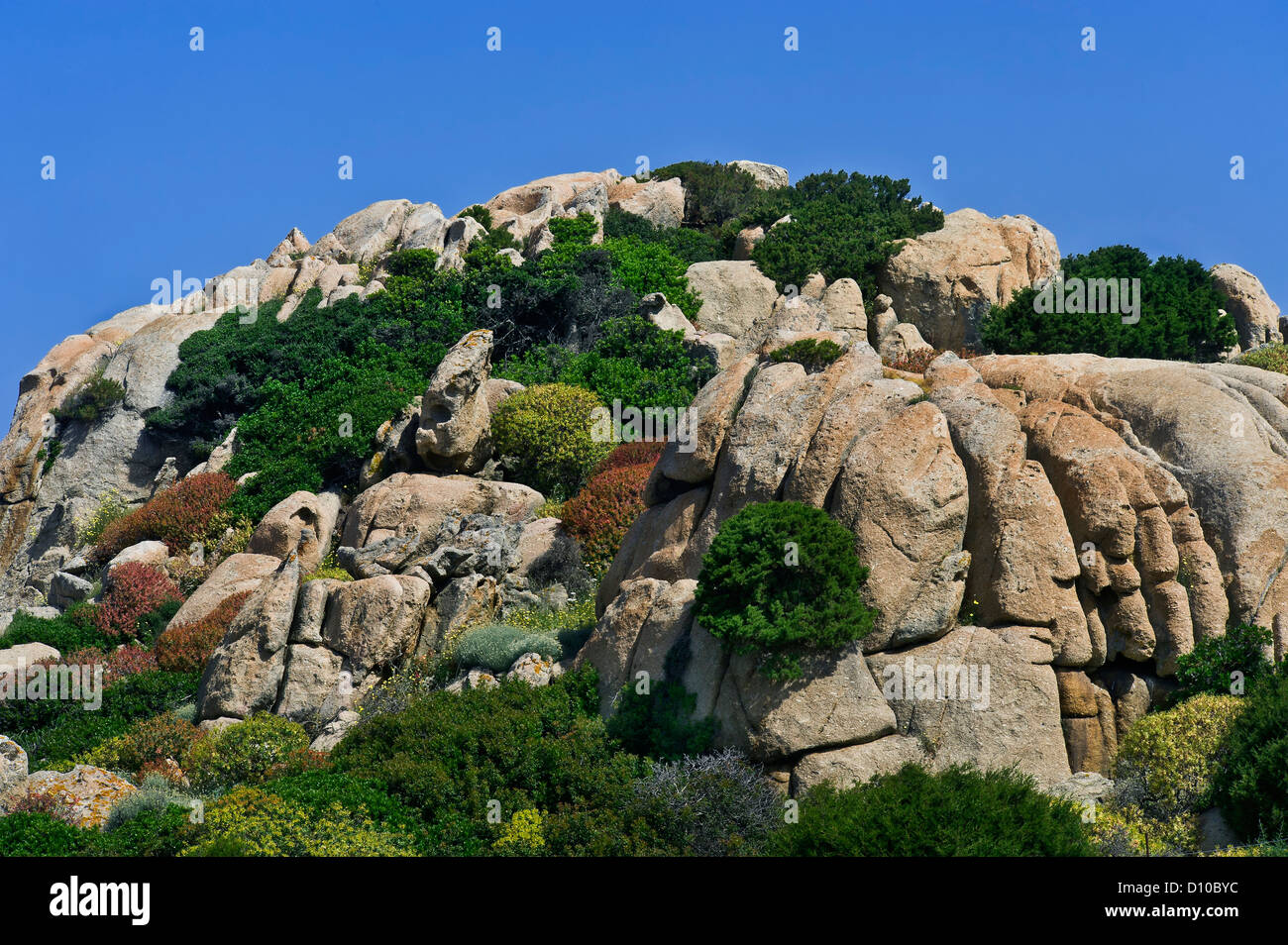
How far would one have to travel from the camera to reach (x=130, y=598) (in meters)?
28.9

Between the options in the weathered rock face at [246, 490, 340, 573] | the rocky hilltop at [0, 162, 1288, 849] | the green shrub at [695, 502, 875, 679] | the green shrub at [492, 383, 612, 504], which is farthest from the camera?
the green shrub at [492, 383, 612, 504]

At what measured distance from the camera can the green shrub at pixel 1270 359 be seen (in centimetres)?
3009

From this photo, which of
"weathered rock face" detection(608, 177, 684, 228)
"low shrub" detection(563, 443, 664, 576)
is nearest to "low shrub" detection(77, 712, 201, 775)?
"low shrub" detection(563, 443, 664, 576)

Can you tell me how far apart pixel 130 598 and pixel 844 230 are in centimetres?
2844

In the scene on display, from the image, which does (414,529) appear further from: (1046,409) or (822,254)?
(822,254)

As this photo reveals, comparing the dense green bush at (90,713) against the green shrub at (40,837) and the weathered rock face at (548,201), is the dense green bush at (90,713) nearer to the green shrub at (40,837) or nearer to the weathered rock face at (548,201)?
the green shrub at (40,837)

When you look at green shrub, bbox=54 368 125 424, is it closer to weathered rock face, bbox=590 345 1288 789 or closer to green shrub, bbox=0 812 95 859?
green shrub, bbox=0 812 95 859

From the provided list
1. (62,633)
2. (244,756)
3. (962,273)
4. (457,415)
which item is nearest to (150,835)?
(244,756)

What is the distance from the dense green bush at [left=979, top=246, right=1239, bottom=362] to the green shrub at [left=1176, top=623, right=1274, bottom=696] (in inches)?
657

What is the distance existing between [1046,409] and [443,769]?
11.0 metres

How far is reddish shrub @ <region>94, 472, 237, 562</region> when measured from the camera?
3253 cm

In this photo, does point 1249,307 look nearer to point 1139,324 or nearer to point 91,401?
point 1139,324

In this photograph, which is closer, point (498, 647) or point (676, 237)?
point (498, 647)
